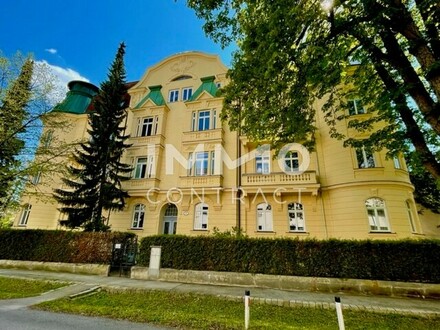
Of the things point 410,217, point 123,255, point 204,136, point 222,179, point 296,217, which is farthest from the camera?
point 204,136

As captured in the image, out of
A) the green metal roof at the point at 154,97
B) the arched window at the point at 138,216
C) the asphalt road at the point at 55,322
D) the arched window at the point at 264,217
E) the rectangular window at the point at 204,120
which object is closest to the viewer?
the asphalt road at the point at 55,322

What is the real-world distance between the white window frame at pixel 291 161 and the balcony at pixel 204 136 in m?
5.06

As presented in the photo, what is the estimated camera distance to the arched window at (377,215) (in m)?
12.8

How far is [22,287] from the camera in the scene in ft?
28.1

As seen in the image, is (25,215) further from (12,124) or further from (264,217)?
(264,217)

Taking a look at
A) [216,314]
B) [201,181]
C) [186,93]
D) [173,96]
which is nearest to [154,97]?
[173,96]

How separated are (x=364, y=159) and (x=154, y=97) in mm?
17358

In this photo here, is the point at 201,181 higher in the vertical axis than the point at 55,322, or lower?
higher

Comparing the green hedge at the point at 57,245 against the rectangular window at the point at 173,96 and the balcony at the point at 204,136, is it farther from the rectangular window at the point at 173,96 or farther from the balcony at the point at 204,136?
the rectangular window at the point at 173,96

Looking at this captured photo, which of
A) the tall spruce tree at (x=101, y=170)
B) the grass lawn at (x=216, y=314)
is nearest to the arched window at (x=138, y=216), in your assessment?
the tall spruce tree at (x=101, y=170)

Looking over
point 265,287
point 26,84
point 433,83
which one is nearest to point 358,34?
point 433,83

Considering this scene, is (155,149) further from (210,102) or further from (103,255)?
(103,255)

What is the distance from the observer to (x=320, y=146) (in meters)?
15.6

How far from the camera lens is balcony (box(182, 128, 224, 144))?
17266mm
